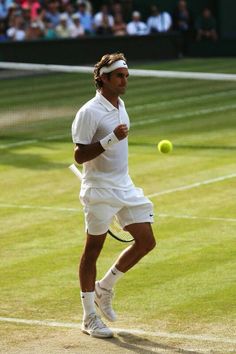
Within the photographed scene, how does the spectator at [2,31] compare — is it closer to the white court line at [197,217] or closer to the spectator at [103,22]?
the spectator at [103,22]

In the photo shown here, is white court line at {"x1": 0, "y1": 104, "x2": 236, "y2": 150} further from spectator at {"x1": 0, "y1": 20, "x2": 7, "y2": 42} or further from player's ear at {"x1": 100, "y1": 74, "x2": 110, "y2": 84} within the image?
player's ear at {"x1": 100, "y1": 74, "x2": 110, "y2": 84}

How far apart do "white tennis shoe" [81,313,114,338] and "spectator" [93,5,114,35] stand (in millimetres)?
29914

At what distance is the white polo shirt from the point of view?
Result: 9.56m

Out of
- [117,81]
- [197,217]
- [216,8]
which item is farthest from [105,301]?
[216,8]

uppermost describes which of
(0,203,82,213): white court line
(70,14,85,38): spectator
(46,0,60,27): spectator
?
(0,203,82,213): white court line

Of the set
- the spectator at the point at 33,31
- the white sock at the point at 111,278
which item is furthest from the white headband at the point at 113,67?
the spectator at the point at 33,31

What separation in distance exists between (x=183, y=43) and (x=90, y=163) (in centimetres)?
3279

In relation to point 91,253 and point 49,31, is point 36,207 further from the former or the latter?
point 49,31

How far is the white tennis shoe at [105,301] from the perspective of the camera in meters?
9.78

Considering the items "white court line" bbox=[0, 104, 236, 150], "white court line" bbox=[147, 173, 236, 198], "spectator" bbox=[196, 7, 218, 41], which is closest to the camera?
"white court line" bbox=[147, 173, 236, 198]

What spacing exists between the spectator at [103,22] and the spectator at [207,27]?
12.4ft

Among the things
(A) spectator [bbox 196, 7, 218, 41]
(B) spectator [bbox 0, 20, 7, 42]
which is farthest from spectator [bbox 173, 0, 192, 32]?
(B) spectator [bbox 0, 20, 7, 42]

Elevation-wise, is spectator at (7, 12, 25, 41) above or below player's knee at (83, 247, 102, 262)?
below

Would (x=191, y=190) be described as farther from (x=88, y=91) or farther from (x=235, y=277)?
(x=88, y=91)
